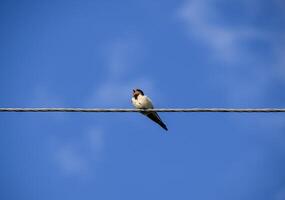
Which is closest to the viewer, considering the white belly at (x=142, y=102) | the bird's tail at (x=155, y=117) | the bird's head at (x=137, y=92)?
the bird's tail at (x=155, y=117)

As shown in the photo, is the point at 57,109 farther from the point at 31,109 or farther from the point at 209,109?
the point at 209,109

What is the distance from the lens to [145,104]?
1308 cm

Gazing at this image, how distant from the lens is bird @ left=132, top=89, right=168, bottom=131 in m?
12.9

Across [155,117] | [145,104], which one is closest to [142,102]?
[145,104]

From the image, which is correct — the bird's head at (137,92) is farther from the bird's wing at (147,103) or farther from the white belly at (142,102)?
the bird's wing at (147,103)

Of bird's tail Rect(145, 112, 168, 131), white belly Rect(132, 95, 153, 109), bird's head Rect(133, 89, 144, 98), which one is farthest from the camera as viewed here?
bird's head Rect(133, 89, 144, 98)

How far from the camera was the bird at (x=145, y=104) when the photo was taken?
1293cm

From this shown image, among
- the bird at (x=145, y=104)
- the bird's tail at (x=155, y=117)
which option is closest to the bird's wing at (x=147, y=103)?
the bird at (x=145, y=104)

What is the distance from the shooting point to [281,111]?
8914 mm

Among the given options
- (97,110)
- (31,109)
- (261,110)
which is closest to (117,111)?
(97,110)

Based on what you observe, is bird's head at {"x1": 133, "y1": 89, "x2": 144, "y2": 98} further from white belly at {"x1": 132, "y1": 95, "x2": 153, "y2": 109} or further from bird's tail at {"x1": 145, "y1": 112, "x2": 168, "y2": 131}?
bird's tail at {"x1": 145, "y1": 112, "x2": 168, "y2": 131}

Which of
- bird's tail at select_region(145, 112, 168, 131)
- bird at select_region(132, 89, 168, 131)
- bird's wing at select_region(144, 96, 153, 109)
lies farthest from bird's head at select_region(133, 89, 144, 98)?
bird's tail at select_region(145, 112, 168, 131)

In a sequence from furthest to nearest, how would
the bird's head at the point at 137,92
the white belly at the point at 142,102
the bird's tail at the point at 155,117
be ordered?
the bird's head at the point at 137,92, the white belly at the point at 142,102, the bird's tail at the point at 155,117

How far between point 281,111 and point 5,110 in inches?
136
